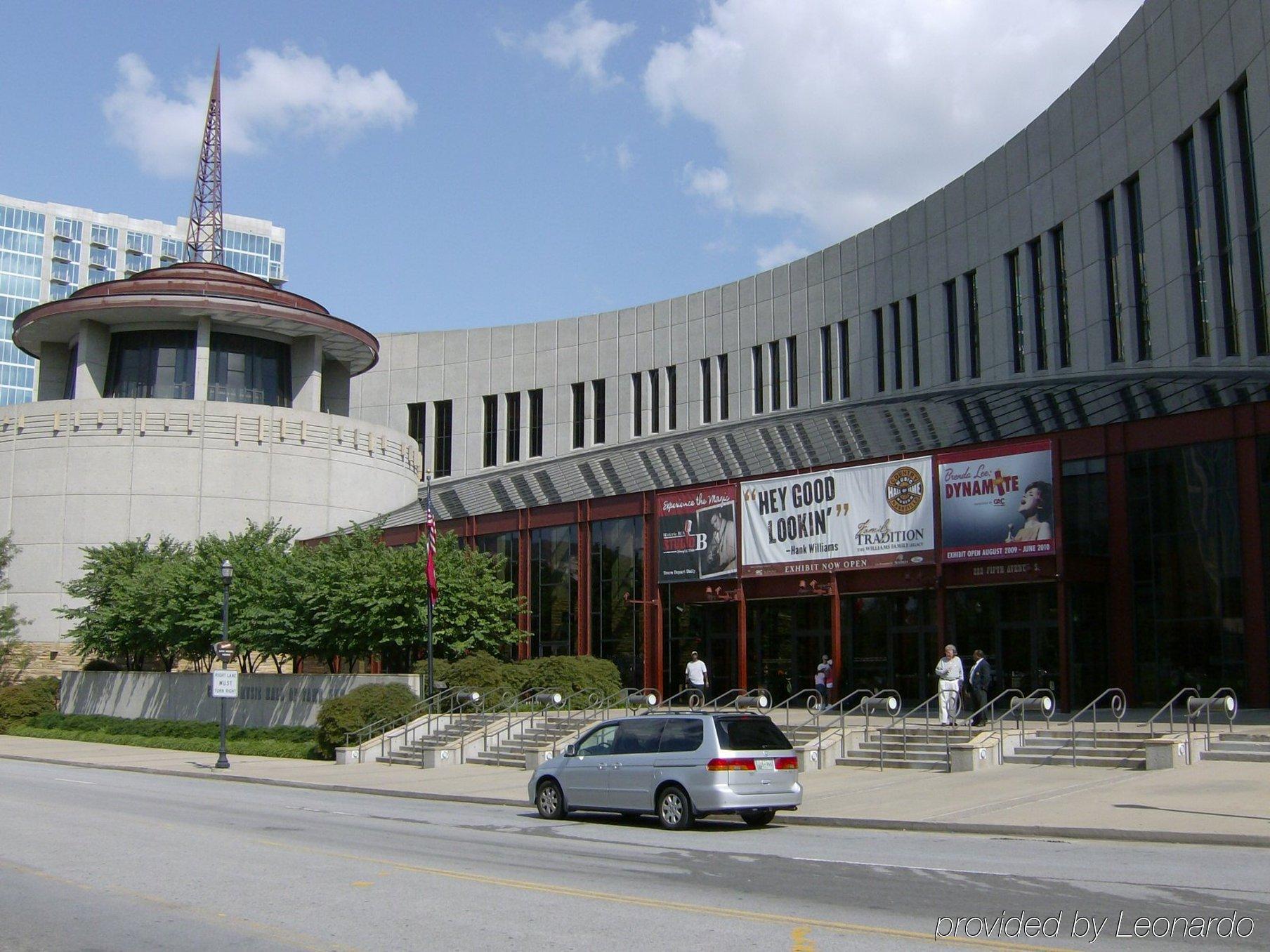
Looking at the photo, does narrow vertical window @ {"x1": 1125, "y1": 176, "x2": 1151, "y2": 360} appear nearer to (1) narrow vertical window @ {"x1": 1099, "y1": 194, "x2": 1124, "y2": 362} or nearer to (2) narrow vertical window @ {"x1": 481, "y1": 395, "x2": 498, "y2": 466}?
(1) narrow vertical window @ {"x1": 1099, "y1": 194, "x2": 1124, "y2": 362}

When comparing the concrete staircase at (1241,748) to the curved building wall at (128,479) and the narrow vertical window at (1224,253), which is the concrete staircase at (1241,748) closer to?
the narrow vertical window at (1224,253)

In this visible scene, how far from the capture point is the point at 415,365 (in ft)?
232

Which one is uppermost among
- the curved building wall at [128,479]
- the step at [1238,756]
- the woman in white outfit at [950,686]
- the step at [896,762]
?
the curved building wall at [128,479]

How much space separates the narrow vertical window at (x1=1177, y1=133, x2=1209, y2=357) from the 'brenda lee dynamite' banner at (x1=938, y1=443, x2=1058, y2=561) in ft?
35.3

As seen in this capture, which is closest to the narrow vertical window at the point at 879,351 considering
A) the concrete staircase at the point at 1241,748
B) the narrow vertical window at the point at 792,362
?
the narrow vertical window at the point at 792,362

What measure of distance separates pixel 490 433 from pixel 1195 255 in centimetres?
4013

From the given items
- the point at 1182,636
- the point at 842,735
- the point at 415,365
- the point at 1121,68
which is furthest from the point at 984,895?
the point at 415,365

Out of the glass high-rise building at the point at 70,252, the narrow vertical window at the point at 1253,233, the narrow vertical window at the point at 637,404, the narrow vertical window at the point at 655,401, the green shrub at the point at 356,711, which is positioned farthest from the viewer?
the glass high-rise building at the point at 70,252

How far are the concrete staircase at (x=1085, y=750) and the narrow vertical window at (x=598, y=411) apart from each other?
42.2 metres

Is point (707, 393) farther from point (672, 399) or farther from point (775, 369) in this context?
point (775, 369)

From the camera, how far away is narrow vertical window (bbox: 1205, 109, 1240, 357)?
3562 centimetres

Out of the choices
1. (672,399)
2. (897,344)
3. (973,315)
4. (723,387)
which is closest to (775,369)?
(723,387)

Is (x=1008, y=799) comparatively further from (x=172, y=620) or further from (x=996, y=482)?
(x=172, y=620)

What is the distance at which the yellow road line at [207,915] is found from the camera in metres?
9.40
